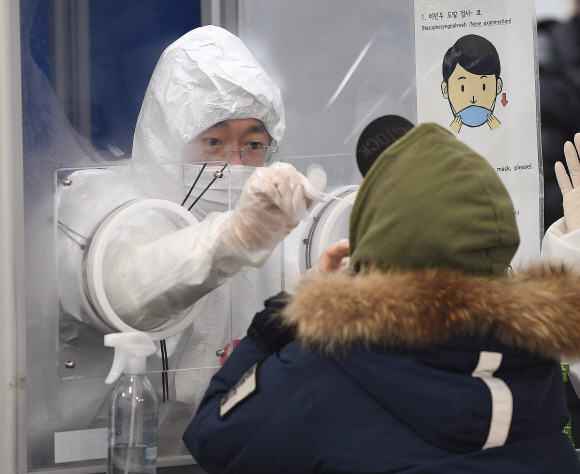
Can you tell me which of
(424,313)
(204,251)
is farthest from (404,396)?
(204,251)

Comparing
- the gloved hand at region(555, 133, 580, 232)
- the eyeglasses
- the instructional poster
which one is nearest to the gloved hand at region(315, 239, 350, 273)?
the eyeglasses

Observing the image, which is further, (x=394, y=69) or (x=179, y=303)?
(x=394, y=69)

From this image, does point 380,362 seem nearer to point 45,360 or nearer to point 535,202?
point 45,360

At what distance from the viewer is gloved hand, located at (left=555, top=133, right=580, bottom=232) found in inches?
71.7

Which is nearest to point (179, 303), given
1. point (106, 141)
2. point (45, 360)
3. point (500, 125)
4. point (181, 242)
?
point (181, 242)

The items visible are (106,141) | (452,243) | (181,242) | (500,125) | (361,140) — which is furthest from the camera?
(500,125)

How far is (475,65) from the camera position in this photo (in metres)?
1.82

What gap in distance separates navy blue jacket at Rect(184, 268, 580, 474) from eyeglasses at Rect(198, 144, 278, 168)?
2.91ft

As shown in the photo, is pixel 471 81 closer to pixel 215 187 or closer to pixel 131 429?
pixel 215 187

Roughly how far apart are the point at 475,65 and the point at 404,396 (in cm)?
124

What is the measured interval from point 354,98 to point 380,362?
45.6 inches

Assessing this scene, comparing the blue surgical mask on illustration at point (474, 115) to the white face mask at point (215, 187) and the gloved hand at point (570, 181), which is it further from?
the white face mask at point (215, 187)

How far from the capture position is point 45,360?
4.27ft

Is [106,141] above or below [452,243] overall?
above
